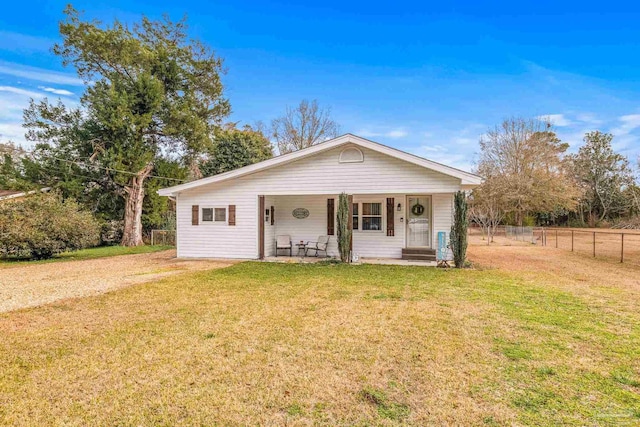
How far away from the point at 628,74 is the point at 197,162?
24.3 metres

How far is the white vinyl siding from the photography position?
10703 millimetres

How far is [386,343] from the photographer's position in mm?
4227

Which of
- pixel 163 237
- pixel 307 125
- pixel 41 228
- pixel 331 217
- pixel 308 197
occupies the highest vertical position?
pixel 307 125

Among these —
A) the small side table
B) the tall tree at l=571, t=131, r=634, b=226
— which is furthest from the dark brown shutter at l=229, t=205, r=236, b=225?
the tall tree at l=571, t=131, r=634, b=226

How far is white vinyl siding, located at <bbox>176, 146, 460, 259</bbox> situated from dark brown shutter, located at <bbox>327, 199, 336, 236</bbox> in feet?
0.51

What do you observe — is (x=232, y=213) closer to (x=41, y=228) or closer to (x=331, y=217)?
(x=331, y=217)

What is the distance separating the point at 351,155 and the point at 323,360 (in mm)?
8092

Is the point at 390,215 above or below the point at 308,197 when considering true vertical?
below

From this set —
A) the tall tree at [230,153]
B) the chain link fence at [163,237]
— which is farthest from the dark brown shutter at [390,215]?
the tall tree at [230,153]

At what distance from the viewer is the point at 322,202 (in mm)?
12672

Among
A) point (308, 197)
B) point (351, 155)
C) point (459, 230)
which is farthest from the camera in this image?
point (308, 197)

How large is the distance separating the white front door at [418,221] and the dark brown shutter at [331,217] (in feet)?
8.52

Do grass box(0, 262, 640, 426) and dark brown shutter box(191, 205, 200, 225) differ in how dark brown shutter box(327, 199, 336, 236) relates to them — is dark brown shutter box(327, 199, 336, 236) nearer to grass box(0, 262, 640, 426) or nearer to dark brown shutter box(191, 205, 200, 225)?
dark brown shutter box(191, 205, 200, 225)

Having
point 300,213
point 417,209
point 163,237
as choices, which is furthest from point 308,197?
point 163,237
